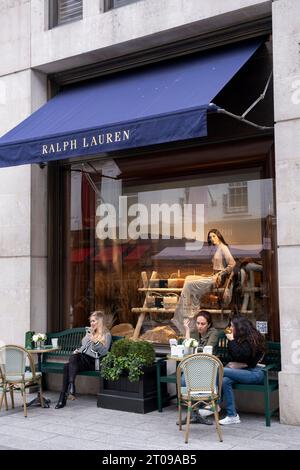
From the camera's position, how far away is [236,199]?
8938 mm

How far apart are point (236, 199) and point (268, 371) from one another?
274cm

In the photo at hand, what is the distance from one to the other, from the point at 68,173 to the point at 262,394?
514 cm

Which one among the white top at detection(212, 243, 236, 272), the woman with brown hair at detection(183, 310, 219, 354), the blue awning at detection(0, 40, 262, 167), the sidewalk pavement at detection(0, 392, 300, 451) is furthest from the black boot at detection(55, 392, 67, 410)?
the blue awning at detection(0, 40, 262, 167)

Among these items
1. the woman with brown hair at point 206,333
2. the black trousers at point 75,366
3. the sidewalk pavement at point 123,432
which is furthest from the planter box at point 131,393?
the woman with brown hair at point 206,333

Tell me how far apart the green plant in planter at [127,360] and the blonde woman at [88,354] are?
0.45 m

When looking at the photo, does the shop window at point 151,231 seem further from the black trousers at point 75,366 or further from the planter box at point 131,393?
the planter box at point 131,393

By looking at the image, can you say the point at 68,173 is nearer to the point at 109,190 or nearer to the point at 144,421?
the point at 109,190

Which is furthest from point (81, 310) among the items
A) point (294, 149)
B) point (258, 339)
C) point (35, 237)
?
point (294, 149)

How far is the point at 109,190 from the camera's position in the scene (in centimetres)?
1024

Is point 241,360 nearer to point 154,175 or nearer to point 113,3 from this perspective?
point 154,175

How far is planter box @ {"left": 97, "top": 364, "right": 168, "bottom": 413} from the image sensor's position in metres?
7.80

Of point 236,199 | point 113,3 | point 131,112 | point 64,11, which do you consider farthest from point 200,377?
point 64,11

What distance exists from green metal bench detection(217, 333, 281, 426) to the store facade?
1.23ft

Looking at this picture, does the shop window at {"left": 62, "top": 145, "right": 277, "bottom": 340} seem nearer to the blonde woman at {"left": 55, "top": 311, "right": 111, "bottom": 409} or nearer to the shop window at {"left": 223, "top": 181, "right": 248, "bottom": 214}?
the shop window at {"left": 223, "top": 181, "right": 248, "bottom": 214}
